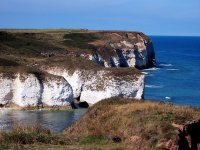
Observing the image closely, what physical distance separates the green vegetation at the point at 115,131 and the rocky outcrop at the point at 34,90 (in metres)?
34.4

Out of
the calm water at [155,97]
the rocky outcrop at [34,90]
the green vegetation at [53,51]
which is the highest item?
the green vegetation at [53,51]

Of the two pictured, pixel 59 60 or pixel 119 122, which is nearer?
pixel 119 122

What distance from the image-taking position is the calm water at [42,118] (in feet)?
153

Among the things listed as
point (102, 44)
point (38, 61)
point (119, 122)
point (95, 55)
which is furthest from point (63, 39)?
point (119, 122)

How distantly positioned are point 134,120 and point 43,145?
14.9 ft

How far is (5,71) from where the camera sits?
60.7 m

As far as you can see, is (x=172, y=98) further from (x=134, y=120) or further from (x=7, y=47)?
(x=134, y=120)

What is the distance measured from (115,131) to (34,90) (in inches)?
1514

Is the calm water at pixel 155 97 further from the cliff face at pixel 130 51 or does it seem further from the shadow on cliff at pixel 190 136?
the shadow on cliff at pixel 190 136

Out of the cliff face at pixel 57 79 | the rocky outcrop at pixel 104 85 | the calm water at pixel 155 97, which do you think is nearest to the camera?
the calm water at pixel 155 97

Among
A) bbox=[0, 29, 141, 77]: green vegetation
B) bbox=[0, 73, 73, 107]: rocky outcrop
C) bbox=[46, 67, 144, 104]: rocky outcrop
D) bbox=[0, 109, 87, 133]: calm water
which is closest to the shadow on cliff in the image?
bbox=[0, 109, 87, 133]: calm water

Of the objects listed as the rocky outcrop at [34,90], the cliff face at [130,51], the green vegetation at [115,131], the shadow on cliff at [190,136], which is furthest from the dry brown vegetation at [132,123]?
the cliff face at [130,51]

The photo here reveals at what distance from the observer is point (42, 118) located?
51219 millimetres

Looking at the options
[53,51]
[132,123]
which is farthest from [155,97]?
[132,123]
